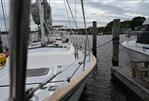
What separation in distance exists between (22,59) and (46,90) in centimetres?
378

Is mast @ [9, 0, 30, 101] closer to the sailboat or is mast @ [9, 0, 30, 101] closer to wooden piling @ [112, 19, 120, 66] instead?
the sailboat

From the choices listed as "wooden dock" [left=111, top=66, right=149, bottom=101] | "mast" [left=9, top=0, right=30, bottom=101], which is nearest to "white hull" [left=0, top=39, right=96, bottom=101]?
"wooden dock" [left=111, top=66, right=149, bottom=101]

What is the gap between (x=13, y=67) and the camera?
0.95m

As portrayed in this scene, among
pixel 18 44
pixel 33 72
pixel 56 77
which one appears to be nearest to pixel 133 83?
pixel 33 72

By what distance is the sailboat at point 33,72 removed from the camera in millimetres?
926

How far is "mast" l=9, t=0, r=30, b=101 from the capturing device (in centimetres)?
90

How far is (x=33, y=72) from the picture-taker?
21.0 ft

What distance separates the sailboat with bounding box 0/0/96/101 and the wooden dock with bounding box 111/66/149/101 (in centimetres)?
283

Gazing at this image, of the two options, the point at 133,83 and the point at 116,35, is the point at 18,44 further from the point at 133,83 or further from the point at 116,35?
the point at 116,35

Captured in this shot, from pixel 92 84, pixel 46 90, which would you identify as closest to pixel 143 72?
pixel 92 84

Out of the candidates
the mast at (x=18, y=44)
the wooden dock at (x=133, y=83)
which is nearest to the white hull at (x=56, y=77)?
the wooden dock at (x=133, y=83)

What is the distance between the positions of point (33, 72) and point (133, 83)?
17.7 feet

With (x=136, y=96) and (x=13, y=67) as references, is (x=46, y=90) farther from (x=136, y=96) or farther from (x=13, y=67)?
(x=136, y=96)

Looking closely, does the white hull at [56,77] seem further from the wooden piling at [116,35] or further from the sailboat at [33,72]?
the wooden piling at [116,35]
